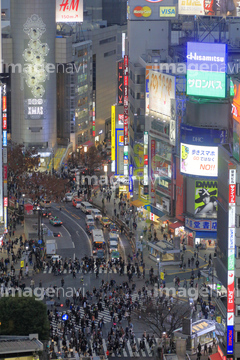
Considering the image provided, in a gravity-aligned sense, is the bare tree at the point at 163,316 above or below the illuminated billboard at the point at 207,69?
below

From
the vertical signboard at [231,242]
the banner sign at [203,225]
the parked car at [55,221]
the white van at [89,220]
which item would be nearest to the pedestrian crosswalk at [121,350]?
the vertical signboard at [231,242]

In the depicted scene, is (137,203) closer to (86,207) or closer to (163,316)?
(86,207)

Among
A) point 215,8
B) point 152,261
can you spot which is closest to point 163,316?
point 152,261

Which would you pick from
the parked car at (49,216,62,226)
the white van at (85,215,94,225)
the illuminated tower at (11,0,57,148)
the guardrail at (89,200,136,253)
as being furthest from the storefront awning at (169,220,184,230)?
the illuminated tower at (11,0,57,148)

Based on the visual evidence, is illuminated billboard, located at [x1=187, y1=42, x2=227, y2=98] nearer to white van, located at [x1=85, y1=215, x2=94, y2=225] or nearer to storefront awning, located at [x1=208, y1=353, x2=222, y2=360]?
Answer: white van, located at [x1=85, y1=215, x2=94, y2=225]

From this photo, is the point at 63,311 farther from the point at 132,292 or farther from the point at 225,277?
the point at 225,277

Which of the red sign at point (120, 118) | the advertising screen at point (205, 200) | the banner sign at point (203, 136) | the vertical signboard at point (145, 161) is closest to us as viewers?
the banner sign at point (203, 136)

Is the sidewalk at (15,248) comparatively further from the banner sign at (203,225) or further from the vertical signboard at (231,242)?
the vertical signboard at (231,242)
